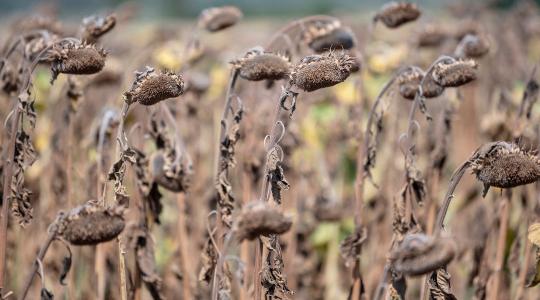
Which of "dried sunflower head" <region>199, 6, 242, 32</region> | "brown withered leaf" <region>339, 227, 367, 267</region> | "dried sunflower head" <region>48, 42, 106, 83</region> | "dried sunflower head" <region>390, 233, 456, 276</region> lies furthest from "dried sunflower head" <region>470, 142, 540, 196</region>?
"dried sunflower head" <region>199, 6, 242, 32</region>

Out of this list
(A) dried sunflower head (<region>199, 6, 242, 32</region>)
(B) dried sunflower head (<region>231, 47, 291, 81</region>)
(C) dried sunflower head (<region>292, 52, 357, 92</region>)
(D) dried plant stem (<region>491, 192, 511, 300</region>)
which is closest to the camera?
(C) dried sunflower head (<region>292, 52, 357, 92</region>)

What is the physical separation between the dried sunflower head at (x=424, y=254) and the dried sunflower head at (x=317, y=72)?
451mm

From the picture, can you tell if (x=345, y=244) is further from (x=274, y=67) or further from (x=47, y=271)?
(x=47, y=271)

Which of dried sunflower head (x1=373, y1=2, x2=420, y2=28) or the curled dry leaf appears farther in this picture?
dried sunflower head (x1=373, y1=2, x2=420, y2=28)

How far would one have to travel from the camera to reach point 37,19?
267 cm

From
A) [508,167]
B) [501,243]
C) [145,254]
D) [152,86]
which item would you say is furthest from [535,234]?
[145,254]

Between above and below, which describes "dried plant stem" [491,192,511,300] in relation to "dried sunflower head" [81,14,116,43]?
below

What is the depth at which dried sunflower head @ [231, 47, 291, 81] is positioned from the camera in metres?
2.05

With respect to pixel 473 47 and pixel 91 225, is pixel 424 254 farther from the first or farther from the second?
pixel 473 47

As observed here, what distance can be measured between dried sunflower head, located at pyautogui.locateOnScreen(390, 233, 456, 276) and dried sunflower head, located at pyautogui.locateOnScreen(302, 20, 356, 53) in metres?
1.07

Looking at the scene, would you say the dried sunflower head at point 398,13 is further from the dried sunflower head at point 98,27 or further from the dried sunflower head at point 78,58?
the dried sunflower head at point 78,58

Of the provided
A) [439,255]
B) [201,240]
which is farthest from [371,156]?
[201,240]

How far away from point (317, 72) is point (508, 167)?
1.67 feet

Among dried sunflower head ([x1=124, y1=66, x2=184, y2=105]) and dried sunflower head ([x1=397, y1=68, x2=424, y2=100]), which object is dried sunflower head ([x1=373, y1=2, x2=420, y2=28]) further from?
dried sunflower head ([x1=124, y1=66, x2=184, y2=105])
